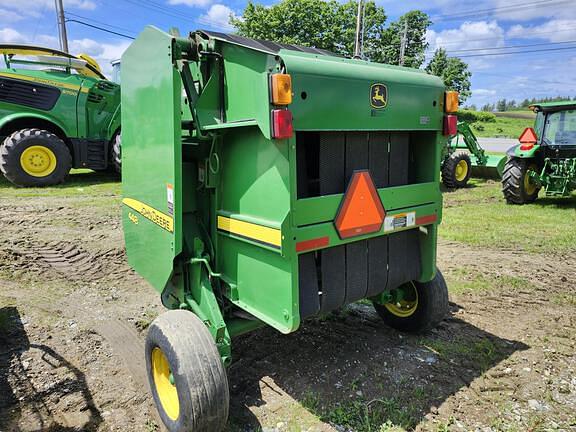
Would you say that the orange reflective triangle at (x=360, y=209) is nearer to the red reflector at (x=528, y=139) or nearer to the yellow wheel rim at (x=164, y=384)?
the yellow wheel rim at (x=164, y=384)

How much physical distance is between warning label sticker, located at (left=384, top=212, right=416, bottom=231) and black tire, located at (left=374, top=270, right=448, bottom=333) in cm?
75

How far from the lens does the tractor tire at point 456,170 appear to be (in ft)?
35.1

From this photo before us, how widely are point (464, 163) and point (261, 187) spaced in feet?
32.3

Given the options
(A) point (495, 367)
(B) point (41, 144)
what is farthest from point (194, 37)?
(B) point (41, 144)

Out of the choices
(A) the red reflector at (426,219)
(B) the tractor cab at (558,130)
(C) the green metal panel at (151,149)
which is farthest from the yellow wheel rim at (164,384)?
(B) the tractor cab at (558,130)

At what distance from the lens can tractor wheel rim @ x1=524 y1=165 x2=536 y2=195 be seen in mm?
8688

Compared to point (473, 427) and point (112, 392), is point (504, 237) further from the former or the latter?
point (112, 392)

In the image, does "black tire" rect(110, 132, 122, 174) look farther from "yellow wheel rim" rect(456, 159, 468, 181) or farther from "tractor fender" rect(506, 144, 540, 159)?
"tractor fender" rect(506, 144, 540, 159)

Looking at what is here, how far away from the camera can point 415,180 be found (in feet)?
9.48

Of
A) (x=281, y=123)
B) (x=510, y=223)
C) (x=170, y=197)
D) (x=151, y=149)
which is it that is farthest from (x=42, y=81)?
(x=510, y=223)

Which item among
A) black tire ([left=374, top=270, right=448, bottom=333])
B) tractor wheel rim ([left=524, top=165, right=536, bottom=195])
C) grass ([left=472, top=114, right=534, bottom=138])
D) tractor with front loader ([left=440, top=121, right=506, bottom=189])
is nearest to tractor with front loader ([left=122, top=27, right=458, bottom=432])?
black tire ([left=374, top=270, right=448, bottom=333])

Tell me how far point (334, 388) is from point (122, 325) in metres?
1.86

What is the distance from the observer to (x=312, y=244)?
225 cm

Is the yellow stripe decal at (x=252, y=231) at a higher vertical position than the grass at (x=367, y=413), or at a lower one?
higher
